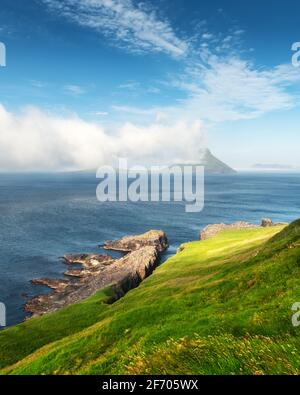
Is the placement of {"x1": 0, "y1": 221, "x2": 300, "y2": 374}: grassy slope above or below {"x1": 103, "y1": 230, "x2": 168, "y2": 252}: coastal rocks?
above

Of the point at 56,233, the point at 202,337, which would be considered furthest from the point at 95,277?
the point at 202,337

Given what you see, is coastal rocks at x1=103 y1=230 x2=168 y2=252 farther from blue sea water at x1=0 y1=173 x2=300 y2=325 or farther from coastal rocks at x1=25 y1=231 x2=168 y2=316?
blue sea water at x1=0 y1=173 x2=300 y2=325

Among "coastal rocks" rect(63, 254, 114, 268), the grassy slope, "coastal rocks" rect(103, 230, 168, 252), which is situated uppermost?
the grassy slope

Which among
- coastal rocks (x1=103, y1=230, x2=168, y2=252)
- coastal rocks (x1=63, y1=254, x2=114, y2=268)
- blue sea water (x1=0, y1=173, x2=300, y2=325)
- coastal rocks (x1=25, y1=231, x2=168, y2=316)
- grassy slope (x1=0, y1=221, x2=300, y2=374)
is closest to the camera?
grassy slope (x1=0, y1=221, x2=300, y2=374)

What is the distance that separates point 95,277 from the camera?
8706 centimetres

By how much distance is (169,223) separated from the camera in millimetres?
170375

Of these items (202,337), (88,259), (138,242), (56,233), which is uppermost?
(202,337)

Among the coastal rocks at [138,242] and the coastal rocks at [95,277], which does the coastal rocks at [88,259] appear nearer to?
the coastal rocks at [95,277]

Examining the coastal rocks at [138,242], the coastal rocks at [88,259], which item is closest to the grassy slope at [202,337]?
the coastal rocks at [88,259]

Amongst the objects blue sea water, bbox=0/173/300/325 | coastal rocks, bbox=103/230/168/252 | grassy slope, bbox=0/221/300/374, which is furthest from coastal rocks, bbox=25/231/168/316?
grassy slope, bbox=0/221/300/374

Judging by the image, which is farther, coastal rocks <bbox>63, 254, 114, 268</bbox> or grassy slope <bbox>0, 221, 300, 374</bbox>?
coastal rocks <bbox>63, 254, 114, 268</bbox>

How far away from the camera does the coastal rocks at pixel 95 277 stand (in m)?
72.2

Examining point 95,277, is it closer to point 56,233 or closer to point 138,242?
point 138,242

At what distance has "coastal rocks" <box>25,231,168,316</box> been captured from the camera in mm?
72188
